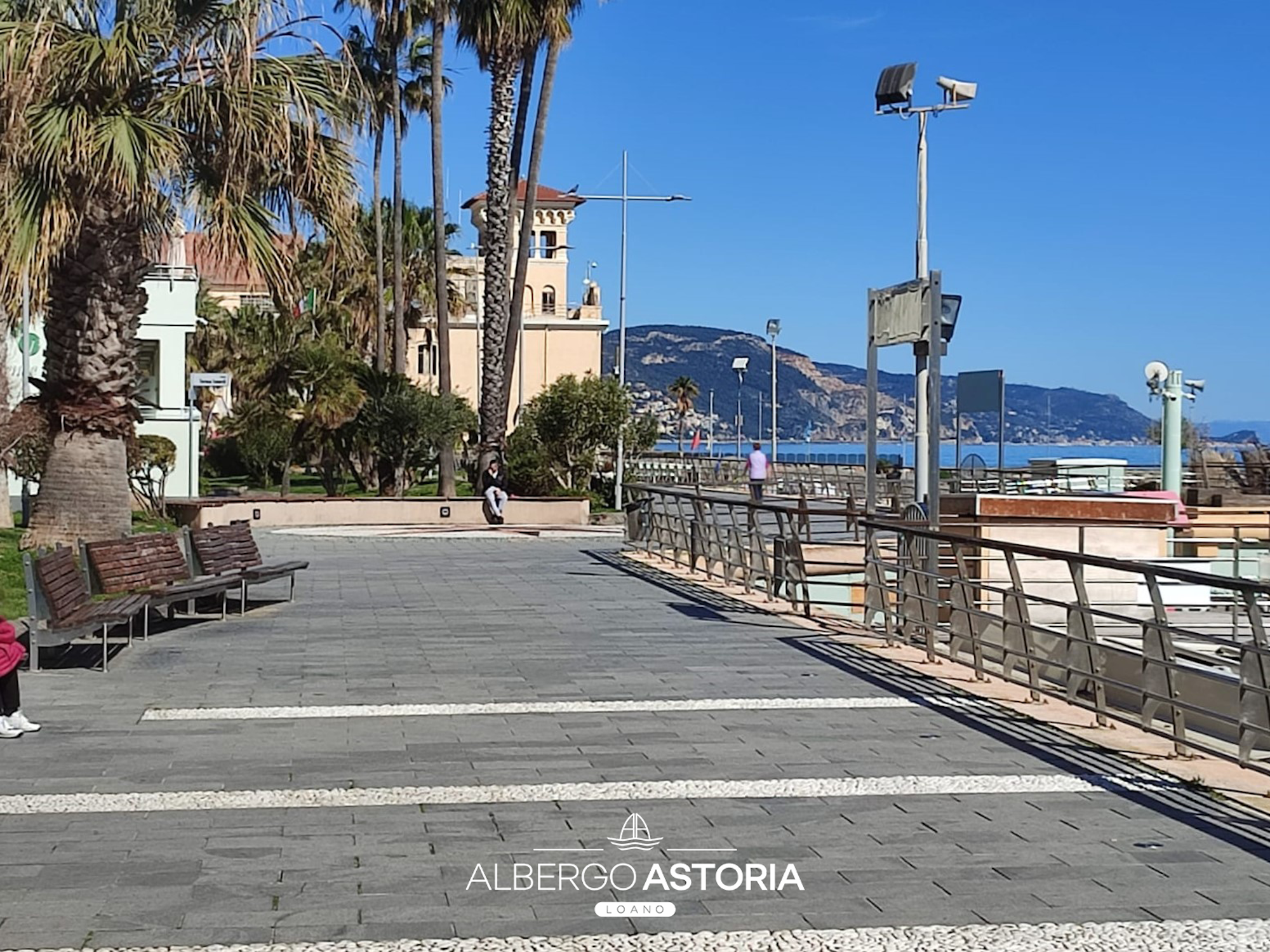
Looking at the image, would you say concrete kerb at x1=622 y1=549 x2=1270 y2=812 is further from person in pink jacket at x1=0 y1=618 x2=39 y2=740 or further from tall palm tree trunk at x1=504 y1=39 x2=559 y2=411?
tall palm tree trunk at x1=504 y1=39 x2=559 y2=411

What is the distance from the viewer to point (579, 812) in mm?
7117

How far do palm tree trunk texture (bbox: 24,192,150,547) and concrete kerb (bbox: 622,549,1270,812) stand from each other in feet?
26.6

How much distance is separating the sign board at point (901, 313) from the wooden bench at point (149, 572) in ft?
22.0

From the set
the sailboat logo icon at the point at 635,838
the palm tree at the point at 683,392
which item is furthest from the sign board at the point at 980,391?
the palm tree at the point at 683,392

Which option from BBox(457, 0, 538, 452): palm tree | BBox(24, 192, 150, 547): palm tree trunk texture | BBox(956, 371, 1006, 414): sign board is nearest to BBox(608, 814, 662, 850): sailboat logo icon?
BBox(24, 192, 150, 547): palm tree trunk texture

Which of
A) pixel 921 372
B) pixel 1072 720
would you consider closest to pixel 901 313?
pixel 921 372

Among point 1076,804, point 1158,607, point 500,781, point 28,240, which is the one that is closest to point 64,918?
point 500,781

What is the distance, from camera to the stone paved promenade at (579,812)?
5551mm

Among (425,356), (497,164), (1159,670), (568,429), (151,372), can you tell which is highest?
(497,164)

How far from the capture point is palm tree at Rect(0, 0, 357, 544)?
52.4 feet

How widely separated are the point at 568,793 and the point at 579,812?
41 cm

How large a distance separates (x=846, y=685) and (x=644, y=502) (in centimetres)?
1321

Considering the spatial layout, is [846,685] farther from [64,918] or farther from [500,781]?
[64,918]

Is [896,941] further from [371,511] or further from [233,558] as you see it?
[371,511]
